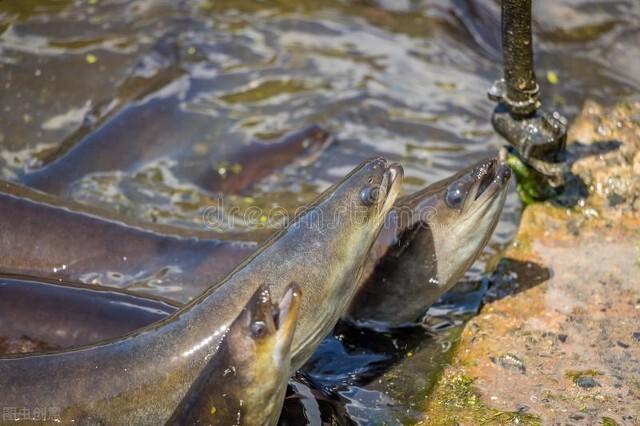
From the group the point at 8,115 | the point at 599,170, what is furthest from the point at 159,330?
the point at 8,115

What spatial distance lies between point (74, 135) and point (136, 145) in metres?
0.45

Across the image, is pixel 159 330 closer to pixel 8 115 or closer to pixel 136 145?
pixel 136 145

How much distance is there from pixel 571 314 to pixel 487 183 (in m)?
0.62

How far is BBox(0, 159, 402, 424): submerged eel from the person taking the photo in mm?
2713

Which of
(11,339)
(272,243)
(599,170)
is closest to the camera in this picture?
(272,243)

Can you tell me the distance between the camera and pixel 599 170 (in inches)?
A: 169

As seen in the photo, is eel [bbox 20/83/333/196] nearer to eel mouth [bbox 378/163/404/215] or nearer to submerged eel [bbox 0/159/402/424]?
eel mouth [bbox 378/163/404/215]

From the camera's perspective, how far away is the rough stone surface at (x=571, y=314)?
3.06 m

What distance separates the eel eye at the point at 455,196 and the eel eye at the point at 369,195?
21.7 inches

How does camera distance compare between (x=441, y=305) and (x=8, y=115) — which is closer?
(x=441, y=305)

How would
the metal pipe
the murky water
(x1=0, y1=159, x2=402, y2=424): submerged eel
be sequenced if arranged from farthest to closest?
the murky water → the metal pipe → (x1=0, y1=159, x2=402, y2=424): submerged eel

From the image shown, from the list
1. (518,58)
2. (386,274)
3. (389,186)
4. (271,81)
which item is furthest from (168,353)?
(271,81)

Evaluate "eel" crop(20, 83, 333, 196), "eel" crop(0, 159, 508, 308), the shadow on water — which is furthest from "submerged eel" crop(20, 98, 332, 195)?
the shadow on water

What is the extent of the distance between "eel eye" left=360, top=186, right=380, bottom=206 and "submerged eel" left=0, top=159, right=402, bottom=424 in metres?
0.20
